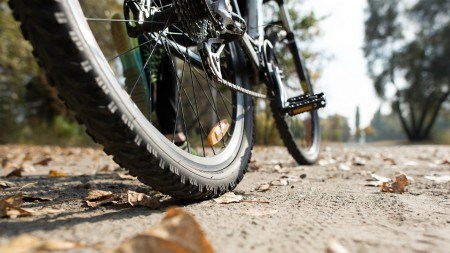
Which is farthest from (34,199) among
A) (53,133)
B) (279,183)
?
(53,133)

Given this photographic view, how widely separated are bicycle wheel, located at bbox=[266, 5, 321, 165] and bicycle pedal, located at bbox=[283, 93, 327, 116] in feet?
0.12

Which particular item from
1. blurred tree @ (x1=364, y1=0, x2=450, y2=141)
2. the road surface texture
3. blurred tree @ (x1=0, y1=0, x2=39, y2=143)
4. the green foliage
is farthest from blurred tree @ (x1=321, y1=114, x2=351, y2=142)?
the road surface texture

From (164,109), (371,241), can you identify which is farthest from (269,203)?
(164,109)

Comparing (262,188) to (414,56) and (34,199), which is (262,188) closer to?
(34,199)

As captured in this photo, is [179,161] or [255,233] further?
[179,161]

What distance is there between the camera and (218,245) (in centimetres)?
67

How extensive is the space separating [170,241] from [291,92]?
7.10 feet

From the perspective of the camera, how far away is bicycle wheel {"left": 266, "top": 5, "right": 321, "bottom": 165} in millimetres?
1913

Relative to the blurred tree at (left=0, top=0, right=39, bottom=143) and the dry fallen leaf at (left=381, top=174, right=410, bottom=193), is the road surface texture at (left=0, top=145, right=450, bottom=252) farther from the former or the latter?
the blurred tree at (left=0, top=0, right=39, bottom=143)

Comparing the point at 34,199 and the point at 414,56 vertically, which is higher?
the point at 414,56

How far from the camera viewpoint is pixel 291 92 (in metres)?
2.61

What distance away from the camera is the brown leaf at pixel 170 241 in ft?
1.86

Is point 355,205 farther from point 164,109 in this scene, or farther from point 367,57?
point 367,57

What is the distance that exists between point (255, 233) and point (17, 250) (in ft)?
1.45
